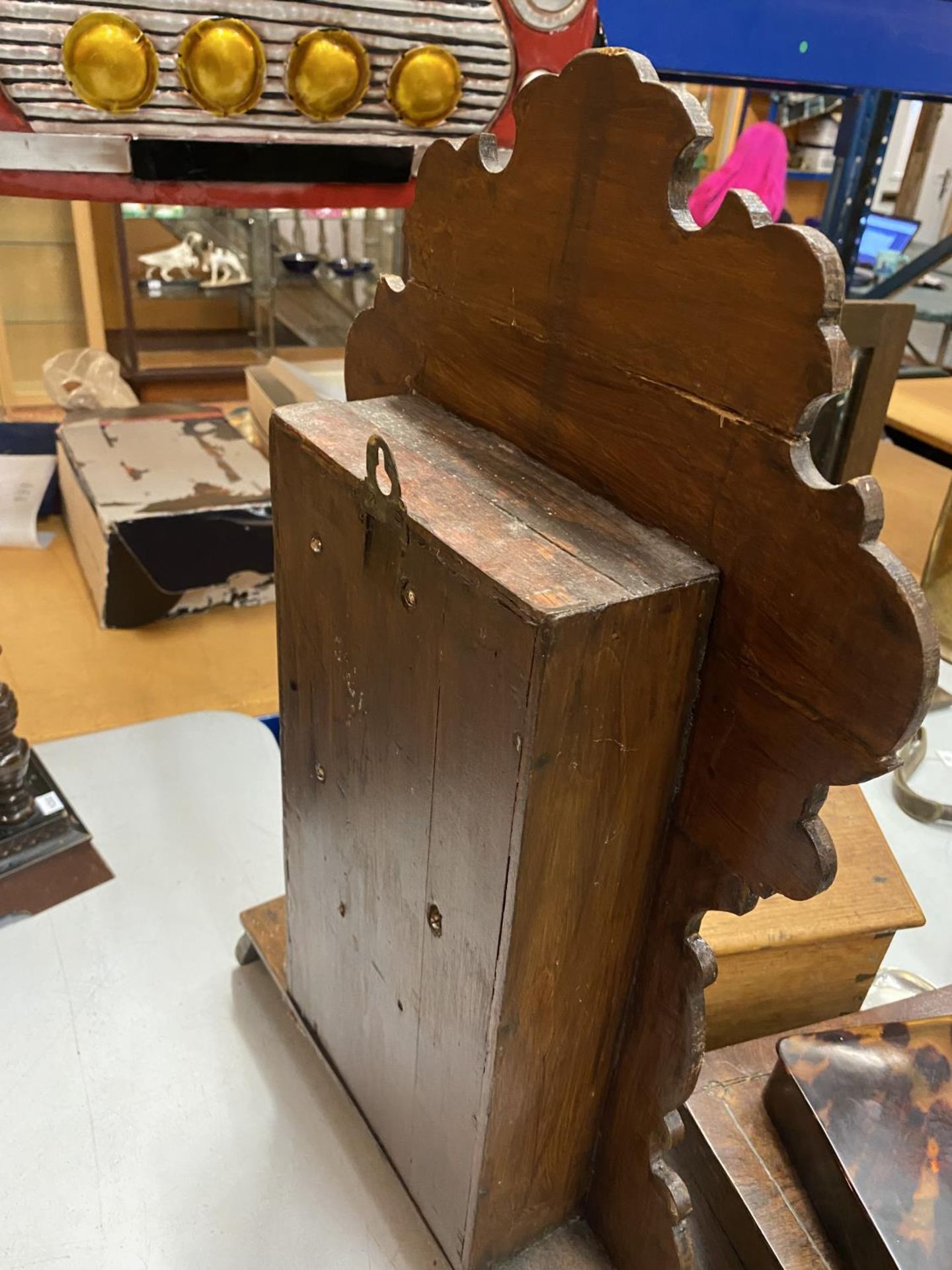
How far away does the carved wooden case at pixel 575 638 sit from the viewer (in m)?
0.44

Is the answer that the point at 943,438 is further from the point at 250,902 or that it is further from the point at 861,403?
the point at 250,902

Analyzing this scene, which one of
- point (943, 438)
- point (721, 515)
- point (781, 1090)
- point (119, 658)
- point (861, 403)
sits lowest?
point (119, 658)

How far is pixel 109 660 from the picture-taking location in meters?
1.46

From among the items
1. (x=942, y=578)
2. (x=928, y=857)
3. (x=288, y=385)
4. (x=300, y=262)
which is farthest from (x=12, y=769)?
(x=300, y=262)

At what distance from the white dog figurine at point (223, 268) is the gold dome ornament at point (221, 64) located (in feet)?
7.19

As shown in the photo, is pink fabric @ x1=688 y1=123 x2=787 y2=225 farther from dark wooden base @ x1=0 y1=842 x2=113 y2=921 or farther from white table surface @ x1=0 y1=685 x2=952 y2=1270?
dark wooden base @ x1=0 y1=842 x2=113 y2=921

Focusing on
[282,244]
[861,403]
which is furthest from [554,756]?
[282,244]

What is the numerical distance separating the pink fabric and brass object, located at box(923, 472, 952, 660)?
557 mm

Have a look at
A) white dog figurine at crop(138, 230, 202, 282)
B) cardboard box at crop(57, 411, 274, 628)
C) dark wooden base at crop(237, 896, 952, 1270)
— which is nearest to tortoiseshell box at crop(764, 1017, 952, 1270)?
dark wooden base at crop(237, 896, 952, 1270)

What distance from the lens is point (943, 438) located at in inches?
66.4

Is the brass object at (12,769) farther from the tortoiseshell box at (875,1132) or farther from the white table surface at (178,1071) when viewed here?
the tortoiseshell box at (875,1132)

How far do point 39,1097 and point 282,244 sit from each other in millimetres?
2449

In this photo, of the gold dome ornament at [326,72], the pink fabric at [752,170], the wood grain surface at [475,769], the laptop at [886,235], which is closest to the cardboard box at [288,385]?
the pink fabric at [752,170]

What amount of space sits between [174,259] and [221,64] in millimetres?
2218
